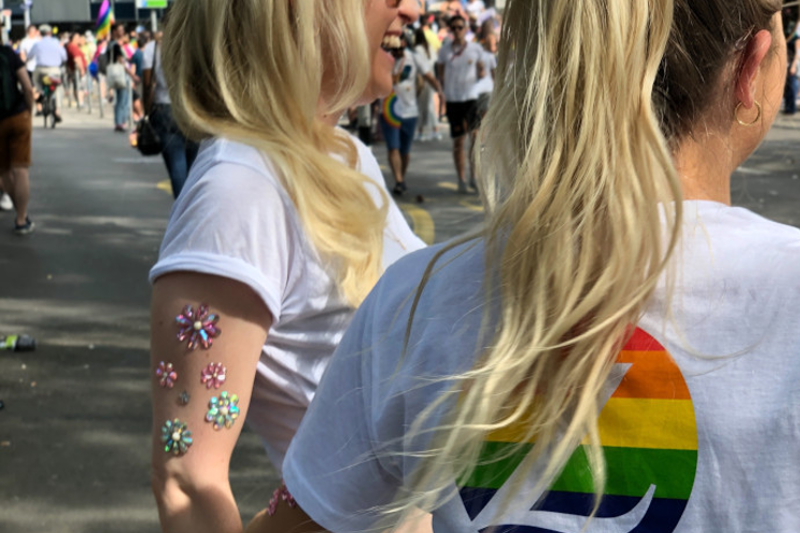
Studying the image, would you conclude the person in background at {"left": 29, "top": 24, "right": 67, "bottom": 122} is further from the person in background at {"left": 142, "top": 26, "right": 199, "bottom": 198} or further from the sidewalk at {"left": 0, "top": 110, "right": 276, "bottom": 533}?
the person in background at {"left": 142, "top": 26, "right": 199, "bottom": 198}

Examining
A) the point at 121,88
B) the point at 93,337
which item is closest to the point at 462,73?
the point at 93,337

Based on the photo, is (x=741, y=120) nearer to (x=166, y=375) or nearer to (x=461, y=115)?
(x=166, y=375)

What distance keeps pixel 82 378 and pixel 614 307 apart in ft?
17.9

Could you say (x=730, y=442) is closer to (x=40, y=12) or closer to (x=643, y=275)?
(x=643, y=275)

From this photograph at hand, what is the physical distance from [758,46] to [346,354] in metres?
0.54

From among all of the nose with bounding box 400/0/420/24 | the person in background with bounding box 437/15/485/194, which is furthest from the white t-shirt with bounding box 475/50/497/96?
the nose with bounding box 400/0/420/24

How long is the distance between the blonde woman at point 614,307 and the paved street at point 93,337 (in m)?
0.24

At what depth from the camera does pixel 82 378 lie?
609 centimetres

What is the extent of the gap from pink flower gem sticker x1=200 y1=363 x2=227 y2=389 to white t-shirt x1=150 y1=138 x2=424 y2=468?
0.13 m

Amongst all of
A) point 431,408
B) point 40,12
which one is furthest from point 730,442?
point 40,12

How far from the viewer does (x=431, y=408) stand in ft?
3.60

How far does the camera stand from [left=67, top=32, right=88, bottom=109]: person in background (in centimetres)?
2741

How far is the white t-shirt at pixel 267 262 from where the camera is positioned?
5.41ft

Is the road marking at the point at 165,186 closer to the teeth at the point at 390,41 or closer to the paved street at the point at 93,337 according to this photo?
the paved street at the point at 93,337
